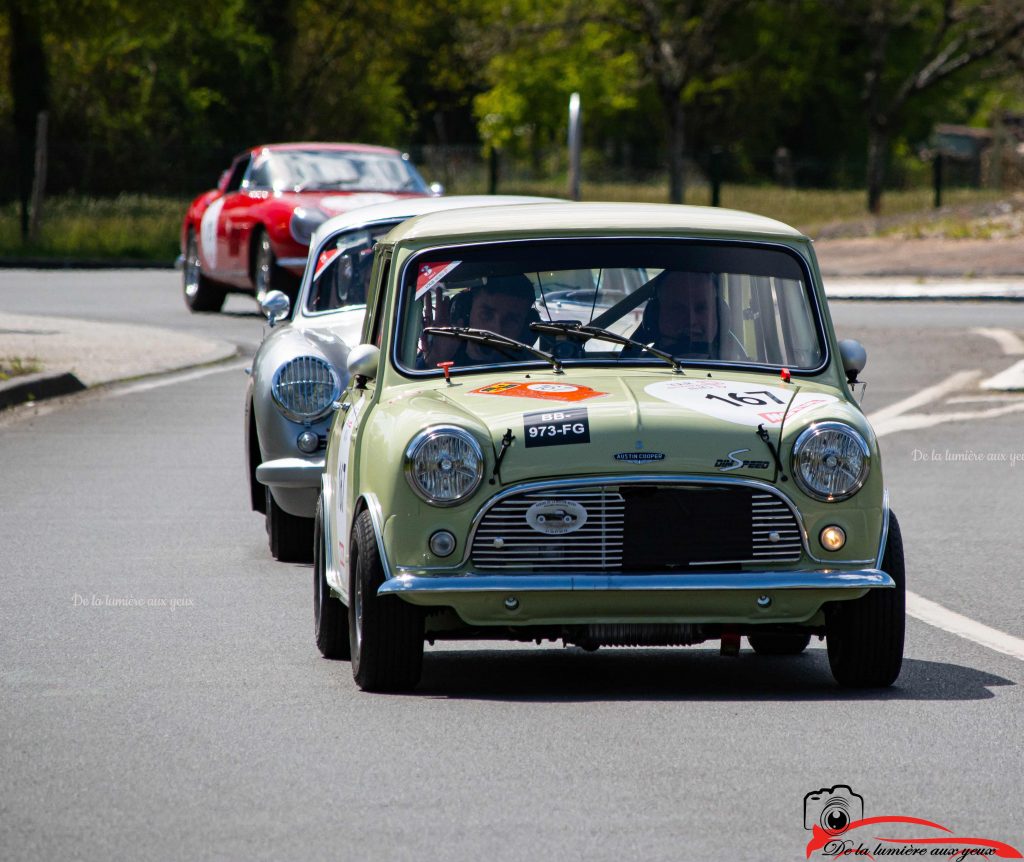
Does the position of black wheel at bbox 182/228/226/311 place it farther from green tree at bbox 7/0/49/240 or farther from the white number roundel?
the white number roundel

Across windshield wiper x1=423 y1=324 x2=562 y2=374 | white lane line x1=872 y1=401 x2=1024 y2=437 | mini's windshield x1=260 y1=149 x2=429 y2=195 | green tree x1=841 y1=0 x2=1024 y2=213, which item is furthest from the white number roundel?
green tree x1=841 y1=0 x2=1024 y2=213

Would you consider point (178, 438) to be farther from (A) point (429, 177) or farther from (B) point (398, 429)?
(A) point (429, 177)

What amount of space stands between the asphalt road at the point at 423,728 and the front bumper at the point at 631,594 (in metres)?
0.28

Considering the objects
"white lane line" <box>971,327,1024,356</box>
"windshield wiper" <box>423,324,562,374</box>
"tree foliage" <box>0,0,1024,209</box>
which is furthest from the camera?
"tree foliage" <box>0,0,1024,209</box>

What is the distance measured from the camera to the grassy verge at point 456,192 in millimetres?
38188

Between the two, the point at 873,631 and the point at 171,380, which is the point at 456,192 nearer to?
the point at 171,380

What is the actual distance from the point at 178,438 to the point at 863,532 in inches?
331

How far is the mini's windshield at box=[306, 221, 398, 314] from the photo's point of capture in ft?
37.9

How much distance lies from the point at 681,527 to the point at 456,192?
39.2 meters

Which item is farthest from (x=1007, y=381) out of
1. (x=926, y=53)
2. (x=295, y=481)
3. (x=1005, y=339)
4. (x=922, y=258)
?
(x=926, y=53)

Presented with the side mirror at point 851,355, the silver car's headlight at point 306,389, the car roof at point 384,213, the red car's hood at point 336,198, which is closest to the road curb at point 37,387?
the red car's hood at point 336,198

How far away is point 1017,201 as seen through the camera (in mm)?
43625

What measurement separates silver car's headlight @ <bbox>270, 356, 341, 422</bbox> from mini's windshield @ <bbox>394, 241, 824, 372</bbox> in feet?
8.06

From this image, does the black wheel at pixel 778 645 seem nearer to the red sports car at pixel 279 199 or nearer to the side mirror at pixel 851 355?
the side mirror at pixel 851 355
